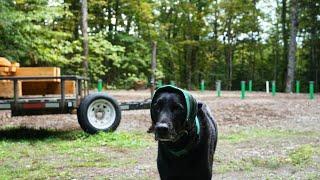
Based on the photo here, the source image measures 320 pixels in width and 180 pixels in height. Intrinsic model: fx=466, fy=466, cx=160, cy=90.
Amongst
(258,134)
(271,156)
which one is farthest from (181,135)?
(258,134)

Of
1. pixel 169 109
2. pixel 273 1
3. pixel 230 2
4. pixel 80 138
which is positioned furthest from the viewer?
pixel 273 1

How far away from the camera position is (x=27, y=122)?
12227mm

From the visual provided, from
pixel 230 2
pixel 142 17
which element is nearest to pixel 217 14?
pixel 230 2

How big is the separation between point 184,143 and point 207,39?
38958 millimetres

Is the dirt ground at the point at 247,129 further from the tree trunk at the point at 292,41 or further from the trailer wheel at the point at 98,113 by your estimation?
the tree trunk at the point at 292,41

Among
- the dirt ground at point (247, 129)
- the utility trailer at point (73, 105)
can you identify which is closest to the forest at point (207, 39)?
the dirt ground at point (247, 129)

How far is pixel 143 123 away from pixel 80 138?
2.88m

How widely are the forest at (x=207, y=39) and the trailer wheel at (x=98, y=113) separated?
48.9ft

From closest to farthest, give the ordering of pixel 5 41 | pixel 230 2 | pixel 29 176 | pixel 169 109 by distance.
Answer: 1. pixel 169 109
2. pixel 29 176
3. pixel 5 41
4. pixel 230 2

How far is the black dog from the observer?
3.12 metres

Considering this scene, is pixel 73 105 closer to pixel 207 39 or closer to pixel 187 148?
pixel 187 148

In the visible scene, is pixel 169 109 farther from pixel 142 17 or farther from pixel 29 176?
pixel 142 17

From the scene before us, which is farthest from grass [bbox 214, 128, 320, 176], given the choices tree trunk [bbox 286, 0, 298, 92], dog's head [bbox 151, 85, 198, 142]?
tree trunk [bbox 286, 0, 298, 92]

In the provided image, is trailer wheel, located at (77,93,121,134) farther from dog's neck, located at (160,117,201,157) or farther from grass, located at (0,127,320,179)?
dog's neck, located at (160,117,201,157)
